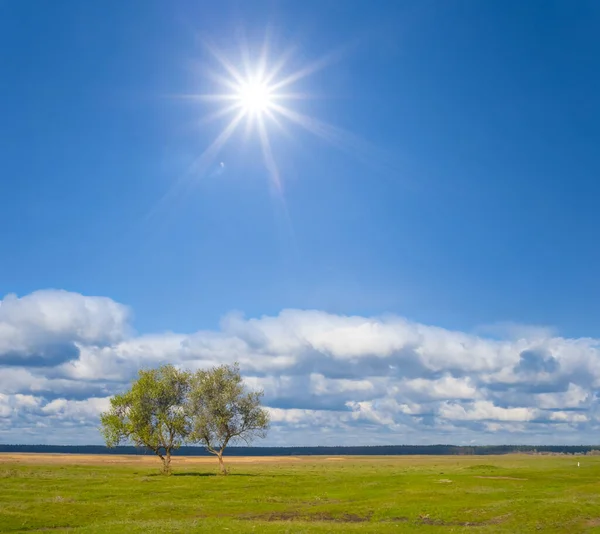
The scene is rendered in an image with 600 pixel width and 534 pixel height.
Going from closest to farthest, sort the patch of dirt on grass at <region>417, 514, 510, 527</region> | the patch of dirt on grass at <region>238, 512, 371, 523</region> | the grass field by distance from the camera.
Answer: the grass field, the patch of dirt on grass at <region>417, 514, 510, 527</region>, the patch of dirt on grass at <region>238, 512, 371, 523</region>

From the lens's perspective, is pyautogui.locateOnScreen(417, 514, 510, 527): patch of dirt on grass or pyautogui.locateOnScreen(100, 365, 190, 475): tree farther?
pyautogui.locateOnScreen(100, 365, 190, 475): tree

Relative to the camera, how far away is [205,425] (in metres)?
107

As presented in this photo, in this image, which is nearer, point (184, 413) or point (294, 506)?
point (294, 506)

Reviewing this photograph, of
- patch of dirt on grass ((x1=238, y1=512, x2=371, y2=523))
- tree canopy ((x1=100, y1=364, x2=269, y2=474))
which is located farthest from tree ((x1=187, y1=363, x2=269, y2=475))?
patch of dirt on grass ((x1=238, y1=512, x2=371, y2=523))

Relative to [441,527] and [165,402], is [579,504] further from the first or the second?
[165,402]

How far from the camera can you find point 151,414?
108750mm

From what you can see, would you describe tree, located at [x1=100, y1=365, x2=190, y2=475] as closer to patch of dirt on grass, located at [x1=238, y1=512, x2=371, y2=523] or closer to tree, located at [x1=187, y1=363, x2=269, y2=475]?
tree, located at [x1=187, y1=363, x2=269, y2=475]

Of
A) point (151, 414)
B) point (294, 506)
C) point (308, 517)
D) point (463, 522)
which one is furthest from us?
point (151, 414)

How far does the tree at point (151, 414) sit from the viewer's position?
106875mm

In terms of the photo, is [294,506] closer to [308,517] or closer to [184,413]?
[308,517]

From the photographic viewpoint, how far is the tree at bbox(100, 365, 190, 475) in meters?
107

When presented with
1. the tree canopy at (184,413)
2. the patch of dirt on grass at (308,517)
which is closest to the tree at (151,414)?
the tree canopy at (184,413)

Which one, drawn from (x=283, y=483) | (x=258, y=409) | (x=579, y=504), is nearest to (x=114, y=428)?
(x=258, y=409)

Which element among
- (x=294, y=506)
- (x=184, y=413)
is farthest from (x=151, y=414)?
(x=294, y=506)
